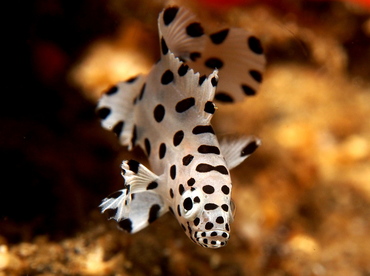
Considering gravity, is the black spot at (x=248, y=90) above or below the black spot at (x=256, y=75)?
below

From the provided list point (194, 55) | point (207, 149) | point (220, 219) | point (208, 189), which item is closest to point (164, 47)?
point (194, 55)

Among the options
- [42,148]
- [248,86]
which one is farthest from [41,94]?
[248,86]

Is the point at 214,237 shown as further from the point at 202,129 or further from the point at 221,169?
the point at 202,129

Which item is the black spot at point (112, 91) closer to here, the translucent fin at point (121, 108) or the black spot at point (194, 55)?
the translucent fin at point (121, 108)

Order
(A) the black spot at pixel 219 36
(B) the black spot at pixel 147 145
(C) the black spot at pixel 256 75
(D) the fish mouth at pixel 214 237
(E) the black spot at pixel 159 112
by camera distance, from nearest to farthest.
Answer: (D) the fish mouth at pixel 214 237, (E) the black spot at pixel 159 112, (B) the black spot at pixel 147 145, (A) the black spot at pixel 219 36, (C) the black spot at pixel 256 75

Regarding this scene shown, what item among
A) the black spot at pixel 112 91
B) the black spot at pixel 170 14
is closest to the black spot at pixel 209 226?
the black spot at pixel 170 14
